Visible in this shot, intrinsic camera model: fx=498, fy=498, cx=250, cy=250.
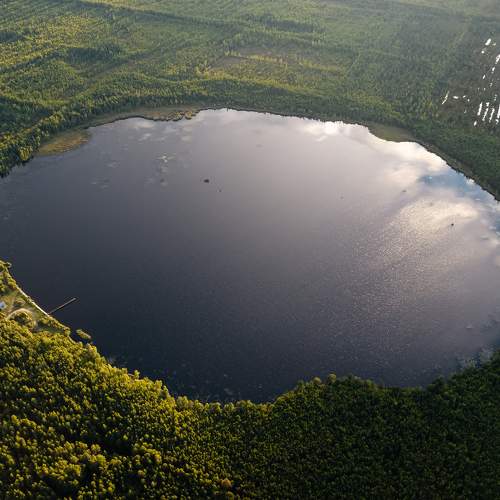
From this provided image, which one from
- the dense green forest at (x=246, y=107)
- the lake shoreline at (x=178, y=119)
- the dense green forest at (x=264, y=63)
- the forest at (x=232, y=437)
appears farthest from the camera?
the dense green forest at (x=264, y=63)

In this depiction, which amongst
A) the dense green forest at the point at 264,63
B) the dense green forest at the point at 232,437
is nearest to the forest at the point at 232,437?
the dense green forest at the point at 232,437

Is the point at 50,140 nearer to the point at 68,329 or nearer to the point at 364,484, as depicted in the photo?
the point at 68,329

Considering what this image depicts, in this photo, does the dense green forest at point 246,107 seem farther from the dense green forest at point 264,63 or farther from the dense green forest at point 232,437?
the dense green forest at point 264,63

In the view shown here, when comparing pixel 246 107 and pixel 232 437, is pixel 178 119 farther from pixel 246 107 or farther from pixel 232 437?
pixel 232 437

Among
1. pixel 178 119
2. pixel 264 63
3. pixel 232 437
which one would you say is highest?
pixel 264 63

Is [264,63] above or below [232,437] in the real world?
above

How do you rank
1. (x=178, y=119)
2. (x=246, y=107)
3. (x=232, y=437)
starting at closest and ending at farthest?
(x=232, y=437) → (x=178, y=119) → (x=246, y=107)

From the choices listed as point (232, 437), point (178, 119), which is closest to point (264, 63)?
point (178, 119)
